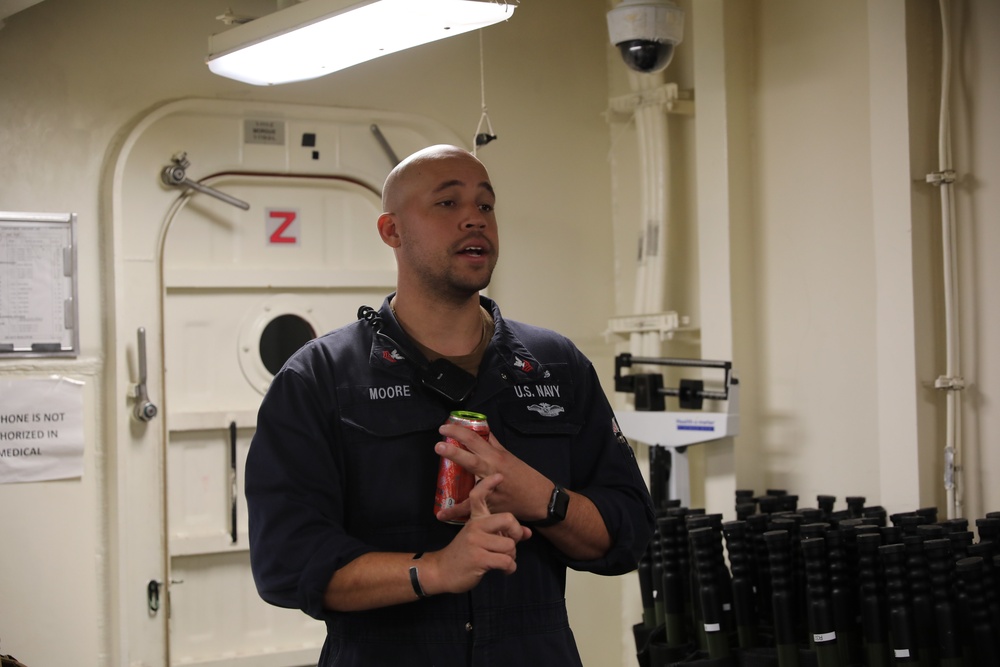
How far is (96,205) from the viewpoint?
402 cm

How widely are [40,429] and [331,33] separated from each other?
5.89ft

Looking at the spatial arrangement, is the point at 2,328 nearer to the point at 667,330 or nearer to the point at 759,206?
the point at 667,330

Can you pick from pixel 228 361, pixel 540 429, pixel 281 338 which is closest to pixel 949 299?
pixel 540 429

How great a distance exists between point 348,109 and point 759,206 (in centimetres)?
165

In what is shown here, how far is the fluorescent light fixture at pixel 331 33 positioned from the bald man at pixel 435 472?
104 cm

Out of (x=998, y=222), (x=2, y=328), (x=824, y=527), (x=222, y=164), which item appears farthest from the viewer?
(x=222, y=164)

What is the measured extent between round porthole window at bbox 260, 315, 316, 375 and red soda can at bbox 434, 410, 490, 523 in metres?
2.54

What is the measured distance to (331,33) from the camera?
3.30 meters

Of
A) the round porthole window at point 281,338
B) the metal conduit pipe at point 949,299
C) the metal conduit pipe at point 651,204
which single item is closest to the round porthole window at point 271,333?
the round porthole window at point 281,338

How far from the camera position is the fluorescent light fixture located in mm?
3031

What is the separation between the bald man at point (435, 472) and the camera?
1.82m

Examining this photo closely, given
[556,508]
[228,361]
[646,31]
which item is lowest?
[556,508]

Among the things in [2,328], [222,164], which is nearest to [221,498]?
[2,328]

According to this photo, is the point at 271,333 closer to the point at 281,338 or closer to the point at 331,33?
the point at 281,338
